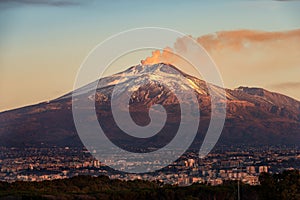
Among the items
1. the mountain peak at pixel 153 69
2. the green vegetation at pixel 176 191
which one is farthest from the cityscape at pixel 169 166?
the green vegetation at pixel 176 191

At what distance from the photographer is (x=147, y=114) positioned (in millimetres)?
92688

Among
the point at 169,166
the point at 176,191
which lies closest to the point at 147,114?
the point at 169,166

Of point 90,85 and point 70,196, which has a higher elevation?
point 90,85

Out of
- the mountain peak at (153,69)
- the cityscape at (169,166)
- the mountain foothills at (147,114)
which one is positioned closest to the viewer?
the cityscape at (169,166)

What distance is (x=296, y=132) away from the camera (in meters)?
99.4

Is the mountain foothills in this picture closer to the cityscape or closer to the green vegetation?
the cityscape

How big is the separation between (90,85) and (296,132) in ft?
80.6

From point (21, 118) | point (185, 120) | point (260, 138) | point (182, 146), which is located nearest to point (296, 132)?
point (260, 138)

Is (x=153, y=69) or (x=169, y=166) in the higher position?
(x=153, y=69)

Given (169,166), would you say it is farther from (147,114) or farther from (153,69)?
(153,69)

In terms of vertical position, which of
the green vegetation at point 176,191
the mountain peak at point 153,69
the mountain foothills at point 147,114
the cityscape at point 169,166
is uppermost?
the mountain peak at point 153,69

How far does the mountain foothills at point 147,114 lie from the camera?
9162 cm

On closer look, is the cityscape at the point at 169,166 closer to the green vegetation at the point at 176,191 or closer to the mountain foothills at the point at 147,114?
the mountain foothills at the point at 147,114

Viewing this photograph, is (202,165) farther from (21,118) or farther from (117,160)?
(21,118)
